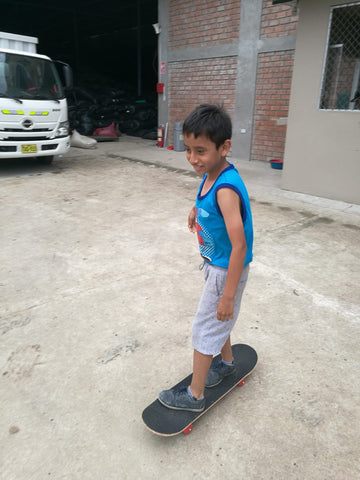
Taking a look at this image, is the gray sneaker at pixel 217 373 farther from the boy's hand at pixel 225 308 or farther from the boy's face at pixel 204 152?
the boy's face at pixel 204 152

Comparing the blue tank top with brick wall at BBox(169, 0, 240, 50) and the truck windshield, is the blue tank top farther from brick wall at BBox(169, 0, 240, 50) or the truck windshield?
brick wall at BBox(169, 0, 240, 50)

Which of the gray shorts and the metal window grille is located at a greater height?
the metal window grille

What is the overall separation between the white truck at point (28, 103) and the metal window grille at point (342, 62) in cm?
479

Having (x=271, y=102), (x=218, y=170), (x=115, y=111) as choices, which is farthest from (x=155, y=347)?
(x=115, y=111)

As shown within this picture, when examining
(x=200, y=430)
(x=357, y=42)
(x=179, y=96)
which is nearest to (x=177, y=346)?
(x=200, y=430)

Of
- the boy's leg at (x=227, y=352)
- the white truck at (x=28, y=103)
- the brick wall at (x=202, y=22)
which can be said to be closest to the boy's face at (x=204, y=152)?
the boy's leg at (x=227, y=352)

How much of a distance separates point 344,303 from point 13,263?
9.90 ft

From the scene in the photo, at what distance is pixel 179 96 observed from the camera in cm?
1060

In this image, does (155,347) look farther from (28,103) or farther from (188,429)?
(28,103)

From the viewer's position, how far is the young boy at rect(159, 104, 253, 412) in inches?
57.3

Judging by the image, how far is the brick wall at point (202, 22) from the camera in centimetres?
864

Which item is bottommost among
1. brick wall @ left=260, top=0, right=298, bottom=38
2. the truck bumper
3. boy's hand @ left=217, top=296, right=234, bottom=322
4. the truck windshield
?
boy's hand @ left=217, top=296, right=234, bottom=322

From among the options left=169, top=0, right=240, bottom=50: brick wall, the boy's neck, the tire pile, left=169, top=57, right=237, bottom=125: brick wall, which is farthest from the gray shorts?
the tire pile

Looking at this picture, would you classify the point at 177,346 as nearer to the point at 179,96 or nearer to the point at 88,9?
the point at 179,96
